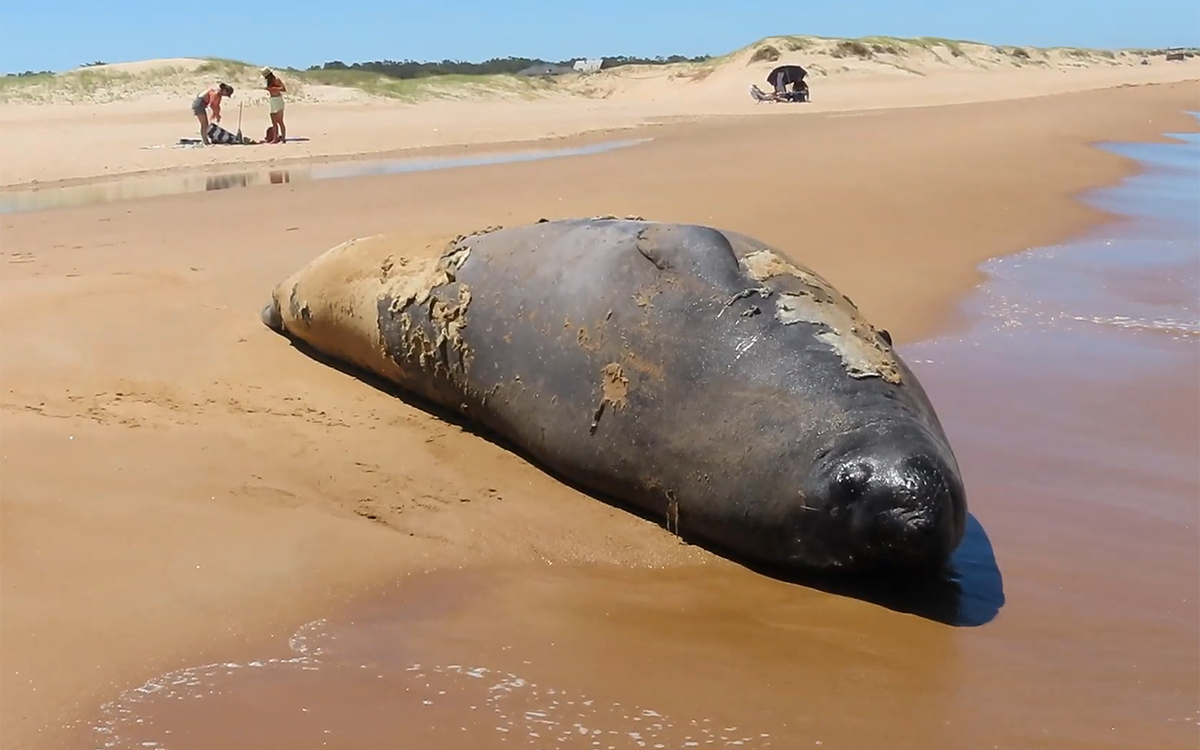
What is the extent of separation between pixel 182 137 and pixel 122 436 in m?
18.4

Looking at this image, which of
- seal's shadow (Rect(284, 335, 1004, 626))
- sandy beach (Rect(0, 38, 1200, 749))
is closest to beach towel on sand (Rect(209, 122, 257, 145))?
sandy beach (Rect(0, 38, 1200, 749))

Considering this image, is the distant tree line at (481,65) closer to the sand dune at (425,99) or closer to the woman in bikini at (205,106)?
the sand dune at (425,99)

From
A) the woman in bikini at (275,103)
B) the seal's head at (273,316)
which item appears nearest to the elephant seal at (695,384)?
the seal's head at (273,316)

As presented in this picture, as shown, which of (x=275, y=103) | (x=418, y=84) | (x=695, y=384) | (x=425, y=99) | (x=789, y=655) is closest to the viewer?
(x=789, y=655)

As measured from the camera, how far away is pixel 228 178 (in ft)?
46.7

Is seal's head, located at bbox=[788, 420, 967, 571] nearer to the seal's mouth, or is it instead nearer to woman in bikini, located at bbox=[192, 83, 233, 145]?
the seal's mouth

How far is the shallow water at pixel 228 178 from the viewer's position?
11.9m

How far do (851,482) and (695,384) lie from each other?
0.65m

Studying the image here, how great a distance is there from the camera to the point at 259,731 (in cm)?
252

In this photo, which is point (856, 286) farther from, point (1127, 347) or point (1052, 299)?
point (1127, 347)

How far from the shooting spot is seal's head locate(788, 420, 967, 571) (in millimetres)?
3219

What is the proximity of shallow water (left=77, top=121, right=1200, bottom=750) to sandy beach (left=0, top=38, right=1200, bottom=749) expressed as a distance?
2cm

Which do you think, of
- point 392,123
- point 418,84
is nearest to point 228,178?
point 392,123

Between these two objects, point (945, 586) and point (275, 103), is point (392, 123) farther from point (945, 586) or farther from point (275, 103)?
point (945, 586)
